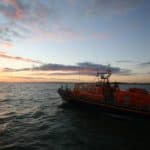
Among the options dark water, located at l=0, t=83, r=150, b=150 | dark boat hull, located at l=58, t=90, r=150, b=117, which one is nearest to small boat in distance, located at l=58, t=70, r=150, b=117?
dark boat hull, located at l=58, t=90, r=150, b=117

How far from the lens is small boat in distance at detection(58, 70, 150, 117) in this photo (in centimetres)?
2217

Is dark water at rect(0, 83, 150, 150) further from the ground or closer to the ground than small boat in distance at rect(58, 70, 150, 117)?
closer to the ground

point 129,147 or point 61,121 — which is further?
point 61,121

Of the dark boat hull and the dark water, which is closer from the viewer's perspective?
Answer: the dark water

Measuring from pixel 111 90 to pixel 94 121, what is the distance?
5.29 meters

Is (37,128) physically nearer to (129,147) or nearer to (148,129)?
(129,147)

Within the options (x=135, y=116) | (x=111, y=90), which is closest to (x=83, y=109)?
(x=111, y=90)

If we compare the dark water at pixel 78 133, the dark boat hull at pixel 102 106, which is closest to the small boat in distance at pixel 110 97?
the dark boat hull at pixel 102 106

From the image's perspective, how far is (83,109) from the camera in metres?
27.5

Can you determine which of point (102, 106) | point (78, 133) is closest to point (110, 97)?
point (102, 106)

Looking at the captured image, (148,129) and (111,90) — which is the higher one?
(111,90)

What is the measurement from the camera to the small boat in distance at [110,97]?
72.7 feet

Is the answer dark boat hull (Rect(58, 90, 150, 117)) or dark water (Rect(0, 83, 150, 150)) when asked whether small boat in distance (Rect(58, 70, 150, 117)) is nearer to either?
dark boat hull (Rect(58, 90, 150, 117))

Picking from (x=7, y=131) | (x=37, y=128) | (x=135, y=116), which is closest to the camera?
(x=7, y=131)
